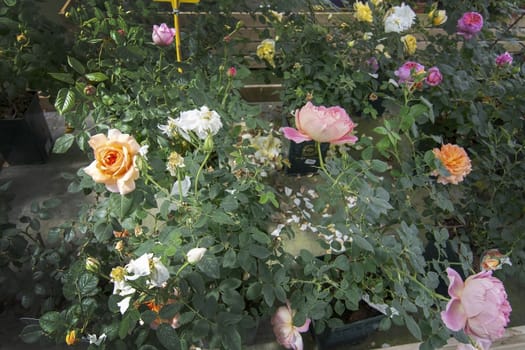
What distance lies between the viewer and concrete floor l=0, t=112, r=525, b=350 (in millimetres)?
946

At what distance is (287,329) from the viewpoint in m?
0.72

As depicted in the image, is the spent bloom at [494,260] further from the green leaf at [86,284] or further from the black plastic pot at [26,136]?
the black plastic pot at [26,136]

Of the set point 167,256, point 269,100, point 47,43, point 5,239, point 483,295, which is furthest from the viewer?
point 269,100

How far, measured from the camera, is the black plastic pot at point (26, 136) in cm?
133

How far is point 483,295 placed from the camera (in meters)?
0.49

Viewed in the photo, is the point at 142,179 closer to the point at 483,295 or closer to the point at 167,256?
the point at 167,256

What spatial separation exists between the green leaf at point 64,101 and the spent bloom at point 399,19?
1.06m

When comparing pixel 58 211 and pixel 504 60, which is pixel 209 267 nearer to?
pixel 58 211

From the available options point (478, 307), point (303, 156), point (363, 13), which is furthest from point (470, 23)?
point (478, 307)

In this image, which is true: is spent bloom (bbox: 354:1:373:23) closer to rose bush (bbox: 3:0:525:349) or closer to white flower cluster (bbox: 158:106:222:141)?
rose bush (bbox: 3:0:525:349)

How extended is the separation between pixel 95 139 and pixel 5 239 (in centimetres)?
47

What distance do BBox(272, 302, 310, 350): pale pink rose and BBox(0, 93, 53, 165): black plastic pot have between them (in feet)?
3.95

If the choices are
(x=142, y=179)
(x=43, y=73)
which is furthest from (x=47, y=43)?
(x=142, y=179)

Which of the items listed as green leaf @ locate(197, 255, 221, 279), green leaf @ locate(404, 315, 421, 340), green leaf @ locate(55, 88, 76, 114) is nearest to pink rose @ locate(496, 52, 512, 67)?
green leaf @ locate(404, 315, 421, 340)
